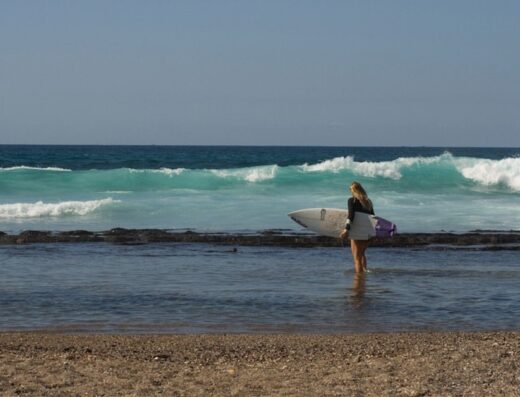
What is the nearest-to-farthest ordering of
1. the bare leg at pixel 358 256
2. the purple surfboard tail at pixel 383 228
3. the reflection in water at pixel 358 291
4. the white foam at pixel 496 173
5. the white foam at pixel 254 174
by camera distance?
the reflection in water at pixel 358 291 < the bare leg at pixel 358 256 < the purple surfboard tail at pixel 383 228 < the white foam at pixel 496 173 < the white foam at pixel 254 174

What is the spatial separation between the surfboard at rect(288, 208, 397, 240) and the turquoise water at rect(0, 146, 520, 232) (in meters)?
4.63

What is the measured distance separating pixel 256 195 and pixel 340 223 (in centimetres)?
1646

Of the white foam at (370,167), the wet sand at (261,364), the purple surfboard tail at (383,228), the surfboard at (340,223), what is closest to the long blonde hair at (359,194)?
the surfboard at (340,223)

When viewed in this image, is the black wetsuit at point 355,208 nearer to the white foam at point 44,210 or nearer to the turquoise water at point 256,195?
the turquoise water at point 256,195

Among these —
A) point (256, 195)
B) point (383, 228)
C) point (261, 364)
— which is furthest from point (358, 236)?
point (256, 195)

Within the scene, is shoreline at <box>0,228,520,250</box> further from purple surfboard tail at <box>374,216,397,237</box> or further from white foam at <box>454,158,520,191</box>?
white foam at <box>454,158,520,191</box>

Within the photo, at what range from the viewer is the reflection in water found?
1162cm

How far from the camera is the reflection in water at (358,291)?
458 inches

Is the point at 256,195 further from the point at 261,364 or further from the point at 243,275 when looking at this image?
the point at 261,364

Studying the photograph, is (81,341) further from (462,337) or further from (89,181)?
(89,181)

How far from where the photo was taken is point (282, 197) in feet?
107

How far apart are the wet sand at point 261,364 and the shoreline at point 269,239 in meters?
8.96

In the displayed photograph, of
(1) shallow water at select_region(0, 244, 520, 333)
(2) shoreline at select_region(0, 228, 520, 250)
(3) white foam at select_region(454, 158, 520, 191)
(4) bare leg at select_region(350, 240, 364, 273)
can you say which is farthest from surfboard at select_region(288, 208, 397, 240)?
(3) white foam at select_region(454, 158, 520, 191)

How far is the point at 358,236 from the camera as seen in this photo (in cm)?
1440
